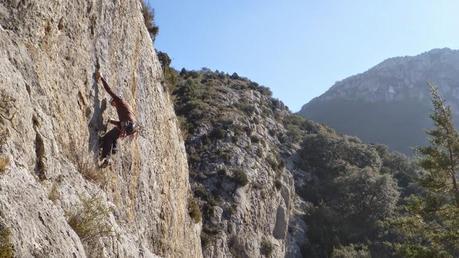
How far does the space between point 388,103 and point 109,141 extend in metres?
169

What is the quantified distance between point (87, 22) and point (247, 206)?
28.4 m

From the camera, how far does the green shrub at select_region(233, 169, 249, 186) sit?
37.7 meters

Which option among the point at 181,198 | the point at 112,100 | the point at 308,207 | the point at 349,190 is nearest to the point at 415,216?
the point at 181,198

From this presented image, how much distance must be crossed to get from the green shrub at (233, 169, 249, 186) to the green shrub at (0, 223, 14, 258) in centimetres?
3307

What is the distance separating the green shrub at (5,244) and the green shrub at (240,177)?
33.1 m

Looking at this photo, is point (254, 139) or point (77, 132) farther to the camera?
point (254, 139)

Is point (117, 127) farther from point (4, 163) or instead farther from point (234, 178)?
point (234, 178)

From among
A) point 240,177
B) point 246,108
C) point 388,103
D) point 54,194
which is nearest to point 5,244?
point 54,194

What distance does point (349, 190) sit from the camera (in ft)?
183

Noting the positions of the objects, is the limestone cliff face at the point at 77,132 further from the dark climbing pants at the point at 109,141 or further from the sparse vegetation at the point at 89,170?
the dark climbing pants at the point at 109,141

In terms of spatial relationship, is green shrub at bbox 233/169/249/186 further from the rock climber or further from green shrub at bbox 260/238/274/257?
the rock climber

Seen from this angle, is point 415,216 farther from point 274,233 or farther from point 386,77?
point 386,77

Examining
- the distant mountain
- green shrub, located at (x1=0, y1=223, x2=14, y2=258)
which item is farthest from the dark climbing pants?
the distant mountain

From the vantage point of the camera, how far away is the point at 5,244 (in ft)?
15.0
